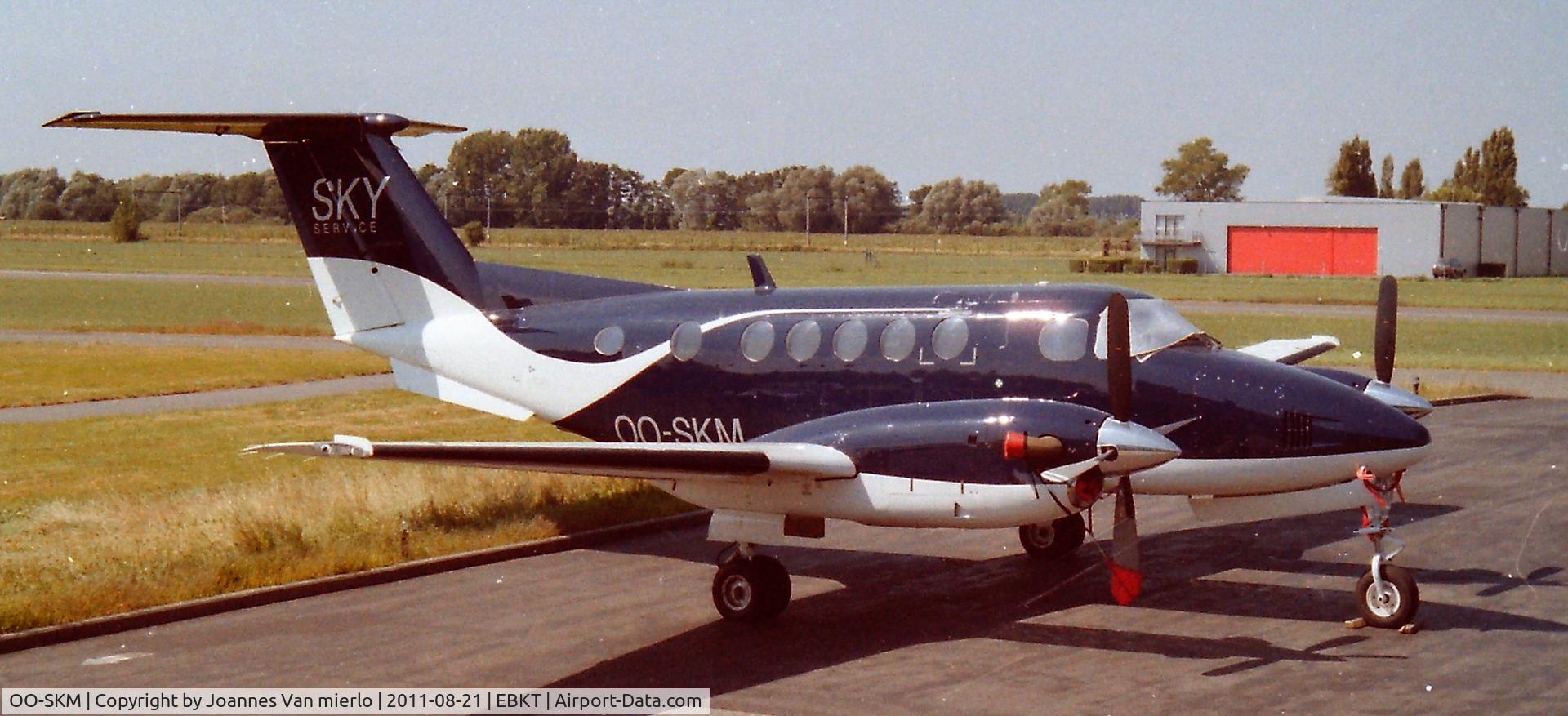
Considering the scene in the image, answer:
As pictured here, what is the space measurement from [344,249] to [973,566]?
8.94 meters

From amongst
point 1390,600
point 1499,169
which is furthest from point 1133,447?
point 1499,169

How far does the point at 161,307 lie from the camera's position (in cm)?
6312

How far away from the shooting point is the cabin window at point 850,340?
15.6m

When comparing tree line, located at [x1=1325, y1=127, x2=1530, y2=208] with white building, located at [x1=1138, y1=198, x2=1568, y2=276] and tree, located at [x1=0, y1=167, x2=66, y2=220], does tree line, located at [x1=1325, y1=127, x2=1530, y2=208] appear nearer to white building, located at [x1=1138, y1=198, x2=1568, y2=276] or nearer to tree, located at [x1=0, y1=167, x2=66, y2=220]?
white building, located at [x1=1138, y1=198, x2=1568, y2=276]

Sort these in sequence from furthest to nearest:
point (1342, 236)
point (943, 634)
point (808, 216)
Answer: point (1342, 236)
point (808, 216)
point (943, 634)

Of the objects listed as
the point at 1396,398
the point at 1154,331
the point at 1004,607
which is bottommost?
the point at 1004,607

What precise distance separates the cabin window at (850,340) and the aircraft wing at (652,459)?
6.56ft

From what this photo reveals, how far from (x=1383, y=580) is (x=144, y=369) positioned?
3512cm

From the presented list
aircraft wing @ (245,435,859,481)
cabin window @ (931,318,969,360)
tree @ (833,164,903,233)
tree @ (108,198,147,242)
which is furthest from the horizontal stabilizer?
tree @ (108,198,147,242)

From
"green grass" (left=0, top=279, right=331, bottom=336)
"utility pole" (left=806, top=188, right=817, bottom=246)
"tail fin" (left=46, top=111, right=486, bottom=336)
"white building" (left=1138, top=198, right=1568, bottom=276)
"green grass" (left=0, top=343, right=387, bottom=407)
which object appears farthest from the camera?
"white building" (left=1138, top=198, right=1568, bottom=276)

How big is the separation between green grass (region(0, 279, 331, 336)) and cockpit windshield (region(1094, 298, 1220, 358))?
136 ft

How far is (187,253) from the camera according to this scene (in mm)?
109562

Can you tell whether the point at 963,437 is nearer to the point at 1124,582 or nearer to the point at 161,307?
the point at 1124,582

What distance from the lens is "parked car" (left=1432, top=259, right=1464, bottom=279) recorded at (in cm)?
9506
